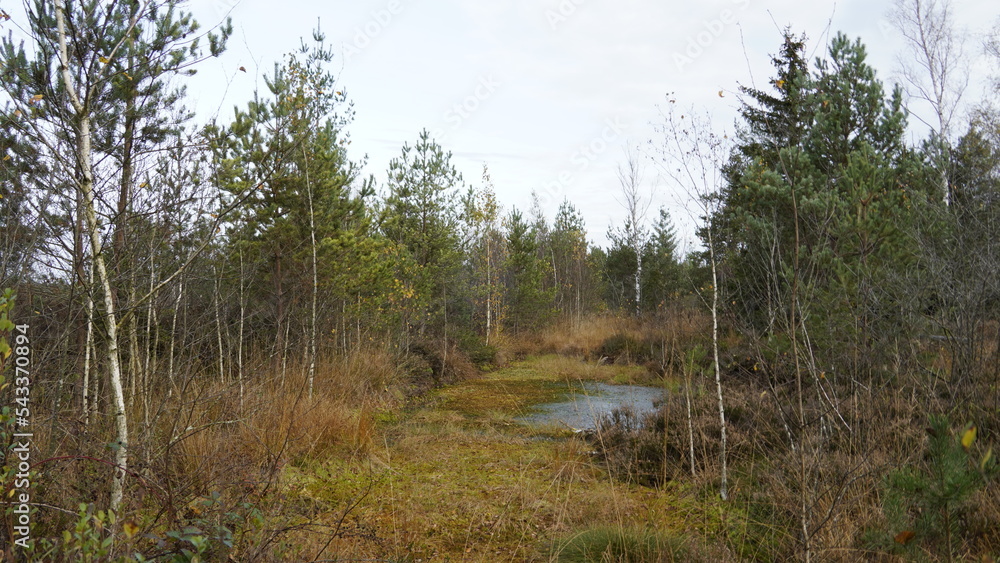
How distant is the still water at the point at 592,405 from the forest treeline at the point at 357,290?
115 centimetres

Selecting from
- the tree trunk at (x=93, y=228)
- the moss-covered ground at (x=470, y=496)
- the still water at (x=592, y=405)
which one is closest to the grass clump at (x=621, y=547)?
the moss-covered ground at (x=470, y=496)

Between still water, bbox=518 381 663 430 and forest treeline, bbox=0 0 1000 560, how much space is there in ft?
3.76

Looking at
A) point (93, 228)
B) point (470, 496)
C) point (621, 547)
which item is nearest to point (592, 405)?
point (470, 496)

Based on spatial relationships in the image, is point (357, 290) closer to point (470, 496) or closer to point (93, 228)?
point (470, 496)

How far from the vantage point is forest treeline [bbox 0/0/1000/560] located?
2.85 metres

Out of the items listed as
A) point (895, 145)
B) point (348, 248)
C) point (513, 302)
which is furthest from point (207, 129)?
point (513, 302)

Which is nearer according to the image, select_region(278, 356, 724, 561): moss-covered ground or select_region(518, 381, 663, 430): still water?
select_region(278, 356, 724, 561): moss-covered ground

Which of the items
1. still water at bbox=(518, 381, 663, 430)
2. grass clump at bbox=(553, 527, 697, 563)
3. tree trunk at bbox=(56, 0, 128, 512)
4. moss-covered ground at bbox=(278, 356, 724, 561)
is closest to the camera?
tree trunk at bbox=(56, 0, 128, 512)

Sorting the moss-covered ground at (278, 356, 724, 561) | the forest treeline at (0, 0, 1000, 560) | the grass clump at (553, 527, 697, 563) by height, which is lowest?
the moss-covered ground at (278, 356, 724, 561)

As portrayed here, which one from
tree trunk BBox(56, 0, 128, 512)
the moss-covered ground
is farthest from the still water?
tree trunk BBox(56, 0, 128, 512)

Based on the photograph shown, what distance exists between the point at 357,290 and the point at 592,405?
4.53m

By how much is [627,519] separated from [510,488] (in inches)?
46.8

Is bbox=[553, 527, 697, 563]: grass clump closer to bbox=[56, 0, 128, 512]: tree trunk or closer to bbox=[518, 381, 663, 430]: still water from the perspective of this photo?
bbox=[56, 0, 128, 512]: tree trunk

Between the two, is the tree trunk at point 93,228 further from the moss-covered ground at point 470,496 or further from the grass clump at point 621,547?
the grass clump at point 621,547
